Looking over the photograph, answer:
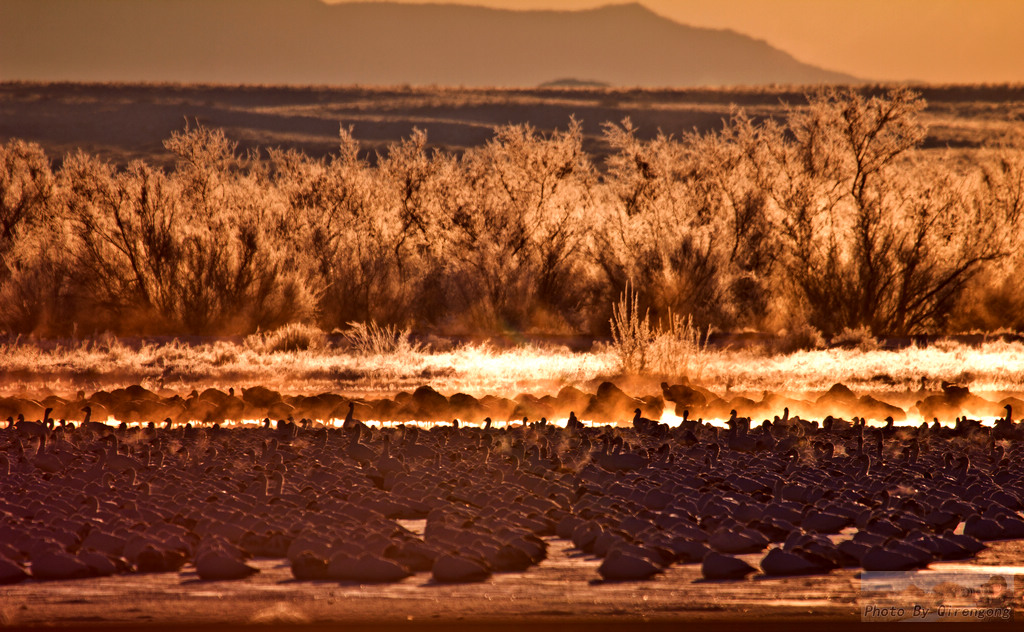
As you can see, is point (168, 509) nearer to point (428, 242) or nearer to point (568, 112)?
point (428, 242)

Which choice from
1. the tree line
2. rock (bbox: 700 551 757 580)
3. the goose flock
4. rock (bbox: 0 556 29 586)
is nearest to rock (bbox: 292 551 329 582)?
the goose flock

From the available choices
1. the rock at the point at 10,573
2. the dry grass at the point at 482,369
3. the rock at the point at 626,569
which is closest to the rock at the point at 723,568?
the rock at the point at 626,569

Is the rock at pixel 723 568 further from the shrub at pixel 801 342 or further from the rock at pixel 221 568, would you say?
the shrub at pixel 801 342

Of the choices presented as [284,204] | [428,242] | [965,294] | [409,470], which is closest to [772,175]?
[965,294]

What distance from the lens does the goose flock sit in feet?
18.5

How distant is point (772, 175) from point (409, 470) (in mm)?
21465

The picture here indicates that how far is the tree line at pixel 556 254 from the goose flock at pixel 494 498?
40.5 ft

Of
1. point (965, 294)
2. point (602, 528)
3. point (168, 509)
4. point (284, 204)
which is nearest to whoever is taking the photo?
point (602, 528)

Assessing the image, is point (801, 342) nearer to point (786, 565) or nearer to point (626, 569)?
point (786, 565)

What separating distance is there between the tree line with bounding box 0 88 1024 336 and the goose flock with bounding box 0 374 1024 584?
40.5 ft

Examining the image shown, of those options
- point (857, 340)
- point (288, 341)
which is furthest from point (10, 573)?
point (857, 340)

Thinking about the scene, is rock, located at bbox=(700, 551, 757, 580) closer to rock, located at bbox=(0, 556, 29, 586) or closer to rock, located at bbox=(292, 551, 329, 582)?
rock, located at bbox=(292, 551, 329, 582)

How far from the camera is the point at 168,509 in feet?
22.1

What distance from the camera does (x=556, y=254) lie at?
83.0ft
